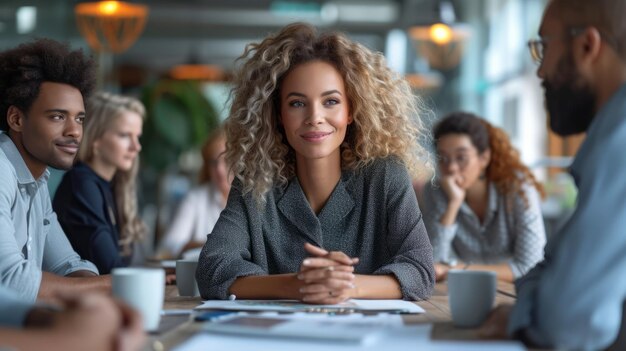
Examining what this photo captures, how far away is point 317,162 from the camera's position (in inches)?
86.3

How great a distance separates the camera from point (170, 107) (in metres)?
→ 6.91

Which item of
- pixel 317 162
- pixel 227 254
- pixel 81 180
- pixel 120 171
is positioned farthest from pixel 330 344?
pixel 120 171

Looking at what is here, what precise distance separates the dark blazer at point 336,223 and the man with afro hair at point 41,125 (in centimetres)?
44

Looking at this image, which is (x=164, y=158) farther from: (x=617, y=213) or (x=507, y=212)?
(x=617, y=213)

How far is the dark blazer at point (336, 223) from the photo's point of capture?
82.0 inches

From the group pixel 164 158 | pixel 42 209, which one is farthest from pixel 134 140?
pixel 164 158

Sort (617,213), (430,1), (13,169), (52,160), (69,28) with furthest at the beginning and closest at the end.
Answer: (430,1) < (69,28) < (52,160) < (13,169) < (617,213)

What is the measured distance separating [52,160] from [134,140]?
146cm

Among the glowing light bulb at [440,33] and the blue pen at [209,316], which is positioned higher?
the glowing light bulb at [440,33]

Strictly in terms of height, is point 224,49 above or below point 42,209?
above

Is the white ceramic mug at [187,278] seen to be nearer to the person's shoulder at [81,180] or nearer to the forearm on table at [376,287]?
the forearm on table at [376,287]

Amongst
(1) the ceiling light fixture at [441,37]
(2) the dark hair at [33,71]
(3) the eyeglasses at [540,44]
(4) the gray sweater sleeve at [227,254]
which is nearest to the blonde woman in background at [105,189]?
(2) the dark hair at [33,71]

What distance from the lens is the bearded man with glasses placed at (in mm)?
1205

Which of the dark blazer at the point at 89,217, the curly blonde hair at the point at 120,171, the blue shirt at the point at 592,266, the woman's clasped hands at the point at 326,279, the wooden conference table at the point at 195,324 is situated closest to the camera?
the blue shirt at the point at 592,266
